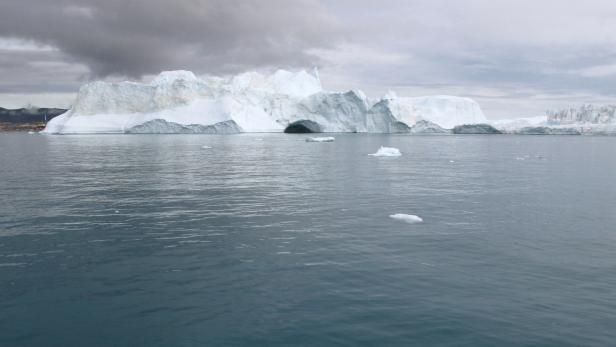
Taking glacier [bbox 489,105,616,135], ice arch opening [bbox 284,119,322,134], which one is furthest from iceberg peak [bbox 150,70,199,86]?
glacier [bbox 489,105,616,135]

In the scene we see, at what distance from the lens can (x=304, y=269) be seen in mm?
10320

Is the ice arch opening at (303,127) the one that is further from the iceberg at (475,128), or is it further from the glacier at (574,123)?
the glacier at (574,123)

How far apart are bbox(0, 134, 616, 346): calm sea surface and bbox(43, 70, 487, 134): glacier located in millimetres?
80210

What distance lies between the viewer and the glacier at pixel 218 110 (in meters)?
98.7

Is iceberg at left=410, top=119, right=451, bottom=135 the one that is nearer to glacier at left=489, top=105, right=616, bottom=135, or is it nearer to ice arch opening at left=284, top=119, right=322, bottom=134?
glacier at left=489, top=105, right=616, bottom=135

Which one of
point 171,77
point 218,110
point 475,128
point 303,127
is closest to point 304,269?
point 218,110

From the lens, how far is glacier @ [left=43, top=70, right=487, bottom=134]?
3885 inches

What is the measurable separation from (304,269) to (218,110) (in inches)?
3553

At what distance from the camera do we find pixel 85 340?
7203 millimetres

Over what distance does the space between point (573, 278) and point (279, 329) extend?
640cm

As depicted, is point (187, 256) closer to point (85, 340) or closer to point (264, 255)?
point (264, 255)

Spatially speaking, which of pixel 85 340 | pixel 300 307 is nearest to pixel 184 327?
pixel 85 340

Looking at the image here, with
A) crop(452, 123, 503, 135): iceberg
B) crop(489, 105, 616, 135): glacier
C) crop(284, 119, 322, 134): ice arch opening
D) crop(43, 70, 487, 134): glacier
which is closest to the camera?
crop(43, 70, 487, 134): glacier

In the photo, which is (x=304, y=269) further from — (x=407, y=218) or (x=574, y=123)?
(x=574, y=123)
